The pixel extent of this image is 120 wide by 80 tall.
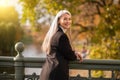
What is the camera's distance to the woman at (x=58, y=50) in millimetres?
5809

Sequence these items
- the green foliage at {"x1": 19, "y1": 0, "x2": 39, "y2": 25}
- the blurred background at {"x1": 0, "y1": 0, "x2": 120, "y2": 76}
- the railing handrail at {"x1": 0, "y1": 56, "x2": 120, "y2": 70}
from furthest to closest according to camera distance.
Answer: the green foliage at {"x1": 19, "y1": 0, "x2": 39, "y2": 25}
the blurred background at {"x1": 0, "y1": 0, "x2": 120, "y2": 76}
the railing handrail at {"x1": 0, "y1": 56, "x2": 120, "y2": 70}

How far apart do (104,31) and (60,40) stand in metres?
13.3

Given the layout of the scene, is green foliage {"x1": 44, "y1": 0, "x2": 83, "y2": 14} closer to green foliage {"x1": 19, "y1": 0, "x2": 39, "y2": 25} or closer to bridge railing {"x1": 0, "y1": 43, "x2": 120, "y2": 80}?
green foliage {"x1": 19, "y1": 0, "x2": 39, "y2": 25}

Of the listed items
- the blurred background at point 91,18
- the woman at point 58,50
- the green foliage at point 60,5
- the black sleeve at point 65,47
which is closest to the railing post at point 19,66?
the woman at point 58,50

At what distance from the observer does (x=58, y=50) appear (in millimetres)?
5855

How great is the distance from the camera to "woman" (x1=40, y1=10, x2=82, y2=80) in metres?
5.81

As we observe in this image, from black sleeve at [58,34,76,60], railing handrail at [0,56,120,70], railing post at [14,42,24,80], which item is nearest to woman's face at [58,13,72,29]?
black sleeve at [58,34,76,60]

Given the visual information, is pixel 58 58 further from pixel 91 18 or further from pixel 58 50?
pixel 91 18

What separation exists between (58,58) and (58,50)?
117mm

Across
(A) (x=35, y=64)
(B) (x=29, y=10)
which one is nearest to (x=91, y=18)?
(B) (x=29, y=10)

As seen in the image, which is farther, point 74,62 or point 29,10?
point 29,10

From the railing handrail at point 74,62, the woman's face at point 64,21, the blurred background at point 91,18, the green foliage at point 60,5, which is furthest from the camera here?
the green foliage at point 60,5

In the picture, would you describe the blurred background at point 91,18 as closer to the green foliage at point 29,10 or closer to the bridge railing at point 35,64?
the green foliage at point 29,10

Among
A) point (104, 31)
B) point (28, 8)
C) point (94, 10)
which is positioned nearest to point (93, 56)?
point (104, 31)
